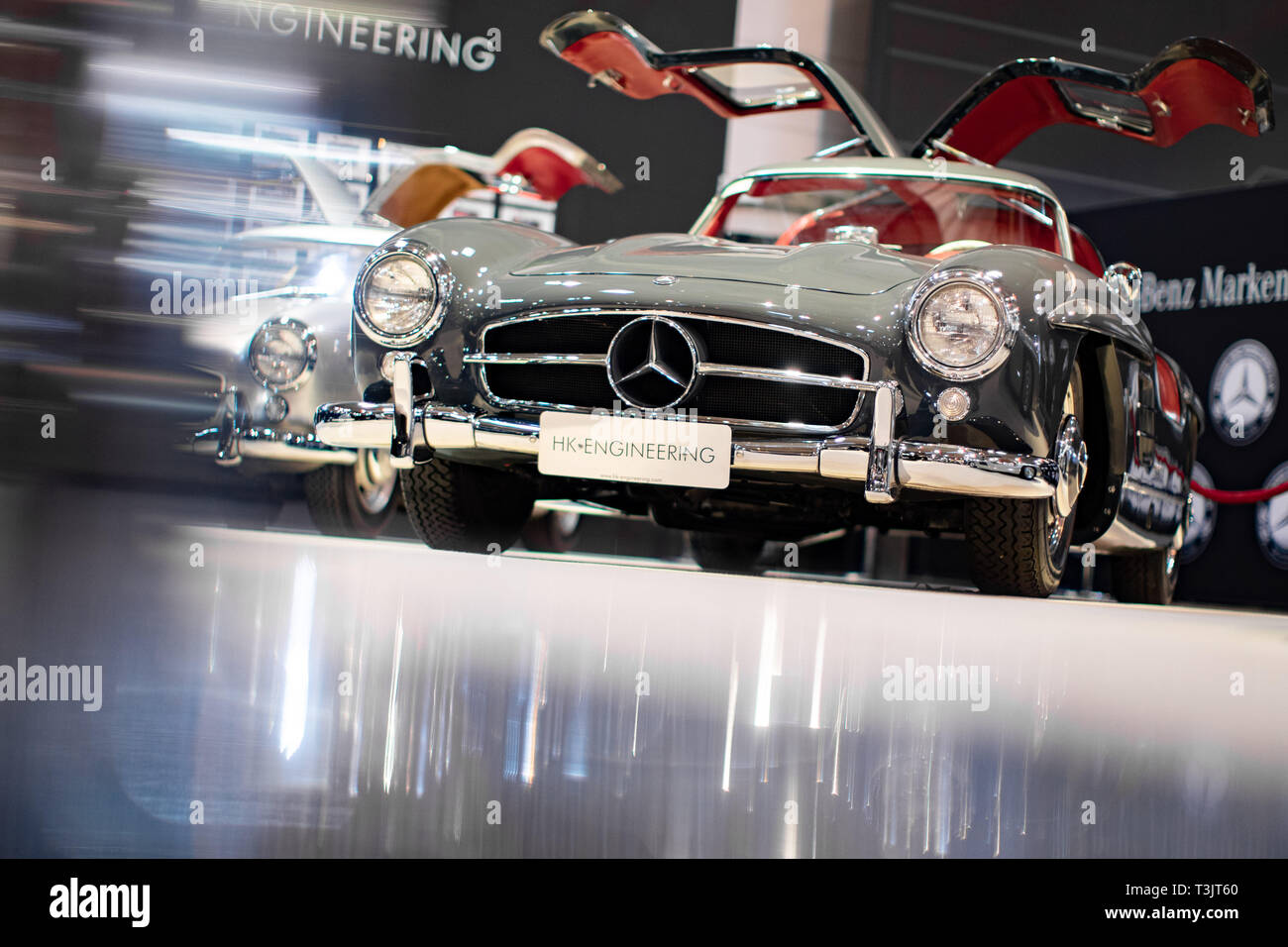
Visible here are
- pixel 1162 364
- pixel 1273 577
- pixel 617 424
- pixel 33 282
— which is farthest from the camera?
pixel 1273 577

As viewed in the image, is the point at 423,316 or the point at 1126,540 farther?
the point at 1126,540

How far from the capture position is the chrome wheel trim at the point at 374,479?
4664 millimetres

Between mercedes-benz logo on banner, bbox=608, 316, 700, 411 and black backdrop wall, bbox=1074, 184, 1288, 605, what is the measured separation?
4.80 metres

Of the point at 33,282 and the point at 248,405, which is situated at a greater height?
the point at 33,282

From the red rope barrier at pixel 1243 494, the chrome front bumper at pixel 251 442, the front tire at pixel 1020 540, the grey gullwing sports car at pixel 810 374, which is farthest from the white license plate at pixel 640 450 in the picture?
the red rope barrier at pixel 1243 494

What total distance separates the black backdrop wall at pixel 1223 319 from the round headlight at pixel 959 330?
14.6 ft

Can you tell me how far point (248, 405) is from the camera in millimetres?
4074

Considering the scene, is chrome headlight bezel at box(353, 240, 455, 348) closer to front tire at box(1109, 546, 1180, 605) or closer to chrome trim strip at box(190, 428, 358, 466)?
chrome trim strip at box(190, 428, 358, 466)

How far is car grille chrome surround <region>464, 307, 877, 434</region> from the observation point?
286cm

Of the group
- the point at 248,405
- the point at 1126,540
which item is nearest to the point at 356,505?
the point at 248,405

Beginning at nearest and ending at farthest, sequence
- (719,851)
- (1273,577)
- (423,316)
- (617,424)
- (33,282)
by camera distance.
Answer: (719,851), (617,424), (423,316), (33,282), (1273,577)

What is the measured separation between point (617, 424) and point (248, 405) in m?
1.77

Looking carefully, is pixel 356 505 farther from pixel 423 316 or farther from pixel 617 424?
pixel 617 424

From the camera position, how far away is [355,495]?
4617 millimetres
